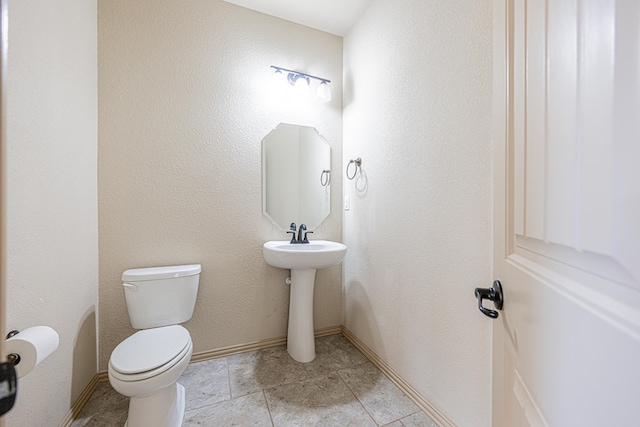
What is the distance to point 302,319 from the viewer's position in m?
1.78

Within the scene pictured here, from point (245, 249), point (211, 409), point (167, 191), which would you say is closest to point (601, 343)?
point (211, 409)

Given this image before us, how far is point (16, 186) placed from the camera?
0.90 meters

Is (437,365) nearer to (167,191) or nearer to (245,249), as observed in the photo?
(245,249)

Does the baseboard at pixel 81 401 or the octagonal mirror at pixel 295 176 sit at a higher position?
the octagonal mirror at pixel 295 176

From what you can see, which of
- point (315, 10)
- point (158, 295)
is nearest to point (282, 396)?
point (158, 295)

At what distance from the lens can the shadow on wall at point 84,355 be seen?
1.29 metres

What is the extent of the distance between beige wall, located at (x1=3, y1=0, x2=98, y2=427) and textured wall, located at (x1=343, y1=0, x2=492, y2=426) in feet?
5.49

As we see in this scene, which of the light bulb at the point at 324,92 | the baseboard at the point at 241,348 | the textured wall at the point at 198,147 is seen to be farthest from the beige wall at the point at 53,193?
the light bulb at the point at 324,92

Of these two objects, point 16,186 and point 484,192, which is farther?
point 484,192

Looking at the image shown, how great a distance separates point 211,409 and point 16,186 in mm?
1325

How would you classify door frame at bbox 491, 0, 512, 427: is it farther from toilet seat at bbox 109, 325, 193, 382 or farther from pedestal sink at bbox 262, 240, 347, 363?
toilet seat at bbox 109, 325, 193, 382

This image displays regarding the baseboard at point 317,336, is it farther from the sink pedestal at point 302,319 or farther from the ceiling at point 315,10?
the ceiling at point 315,10

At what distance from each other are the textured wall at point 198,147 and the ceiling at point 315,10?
0.18ft

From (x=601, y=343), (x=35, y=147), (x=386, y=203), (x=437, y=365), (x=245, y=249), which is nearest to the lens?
(x=601, y=343)
